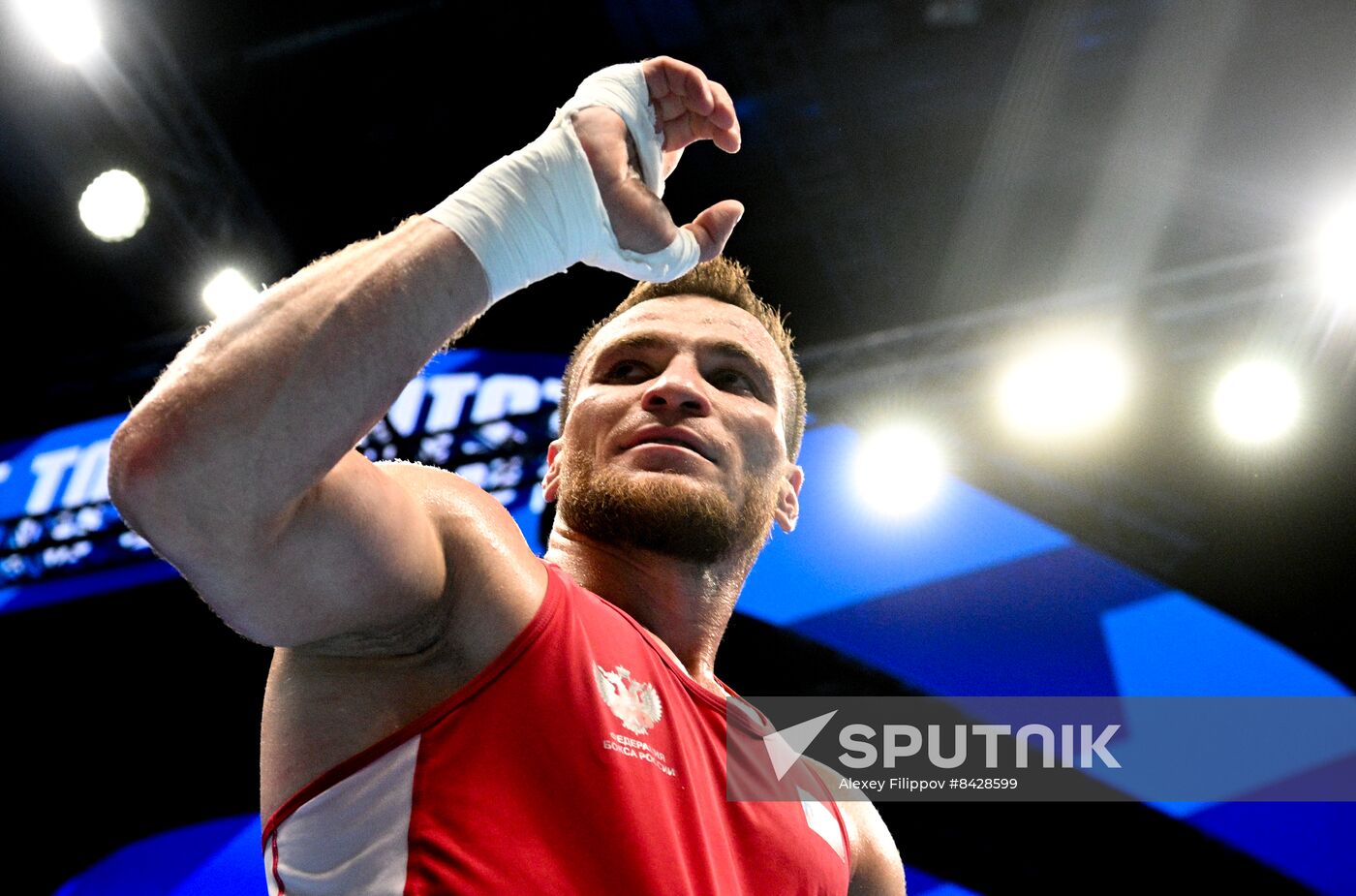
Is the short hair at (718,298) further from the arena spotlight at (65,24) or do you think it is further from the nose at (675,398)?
the arena spotlight at (65,24)

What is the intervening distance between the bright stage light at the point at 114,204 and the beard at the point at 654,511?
4.10 m

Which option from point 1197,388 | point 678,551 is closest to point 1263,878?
point 1197,388

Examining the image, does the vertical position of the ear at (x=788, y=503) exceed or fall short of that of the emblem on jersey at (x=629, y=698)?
it exceeds it

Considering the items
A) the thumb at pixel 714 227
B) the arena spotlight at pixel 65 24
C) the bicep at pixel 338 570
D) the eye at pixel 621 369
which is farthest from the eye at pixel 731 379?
the arena spotlight at pixel 65 24

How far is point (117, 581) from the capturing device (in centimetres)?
502

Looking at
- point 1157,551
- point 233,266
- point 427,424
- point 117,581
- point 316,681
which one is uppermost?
point 233,266

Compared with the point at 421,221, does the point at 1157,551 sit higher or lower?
higher

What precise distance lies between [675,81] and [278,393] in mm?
849

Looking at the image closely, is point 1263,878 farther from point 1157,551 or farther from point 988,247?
point 988,247

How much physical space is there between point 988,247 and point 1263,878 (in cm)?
286

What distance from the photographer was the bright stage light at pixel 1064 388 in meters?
4.60

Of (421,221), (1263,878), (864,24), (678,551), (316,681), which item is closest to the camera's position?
(421,221)

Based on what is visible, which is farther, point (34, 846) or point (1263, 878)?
point (34, 846)

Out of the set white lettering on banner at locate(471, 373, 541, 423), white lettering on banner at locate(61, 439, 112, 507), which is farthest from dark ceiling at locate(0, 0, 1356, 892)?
white lettering on banner at locate(61, 439, 112, 507)
